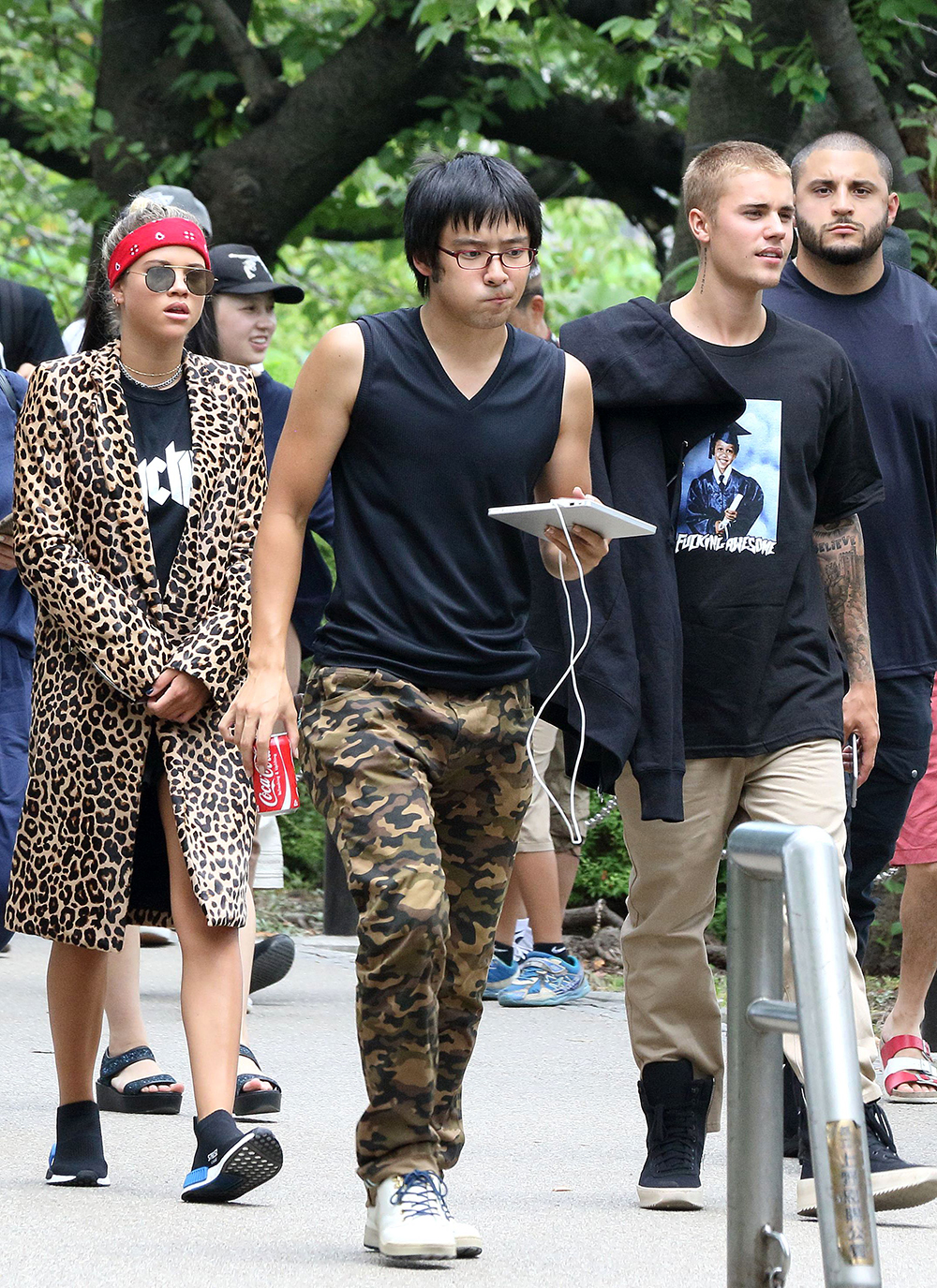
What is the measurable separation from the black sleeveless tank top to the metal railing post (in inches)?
41.8

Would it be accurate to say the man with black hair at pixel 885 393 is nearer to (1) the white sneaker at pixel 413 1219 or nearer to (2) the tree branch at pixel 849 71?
(1) the white sneaker at pixel 413 1219

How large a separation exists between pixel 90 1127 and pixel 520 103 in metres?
9.16

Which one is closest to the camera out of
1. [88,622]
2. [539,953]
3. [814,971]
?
[814,971]

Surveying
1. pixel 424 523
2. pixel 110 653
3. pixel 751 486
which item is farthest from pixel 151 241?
pixel 751 486

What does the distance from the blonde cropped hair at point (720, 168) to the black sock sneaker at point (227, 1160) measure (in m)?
2.22

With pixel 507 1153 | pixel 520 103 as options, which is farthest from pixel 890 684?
pixel 520 103

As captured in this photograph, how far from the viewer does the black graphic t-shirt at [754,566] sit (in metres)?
4.70

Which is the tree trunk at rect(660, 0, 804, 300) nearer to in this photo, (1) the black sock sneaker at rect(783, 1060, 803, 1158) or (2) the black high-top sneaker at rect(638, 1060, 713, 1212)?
(1) the black sock sneaker at rect(783, 1060, 803, 1158)

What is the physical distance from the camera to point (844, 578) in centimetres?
494

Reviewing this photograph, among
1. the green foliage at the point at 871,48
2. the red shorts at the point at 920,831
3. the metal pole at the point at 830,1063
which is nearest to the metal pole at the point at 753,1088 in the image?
the metal pole at the point at 830,1063

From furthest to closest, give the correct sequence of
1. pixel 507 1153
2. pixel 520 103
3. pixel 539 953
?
pixel 520 103 → pixel 539 953 → pixel 507 1153

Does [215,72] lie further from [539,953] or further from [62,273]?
[539,953]

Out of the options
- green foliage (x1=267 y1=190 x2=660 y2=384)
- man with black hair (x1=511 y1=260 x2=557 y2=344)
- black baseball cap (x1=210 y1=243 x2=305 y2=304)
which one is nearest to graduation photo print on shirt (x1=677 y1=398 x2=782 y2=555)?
black baseball cap (x1=210 y1=243 x2=305 y2=304)

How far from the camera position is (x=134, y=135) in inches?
525
